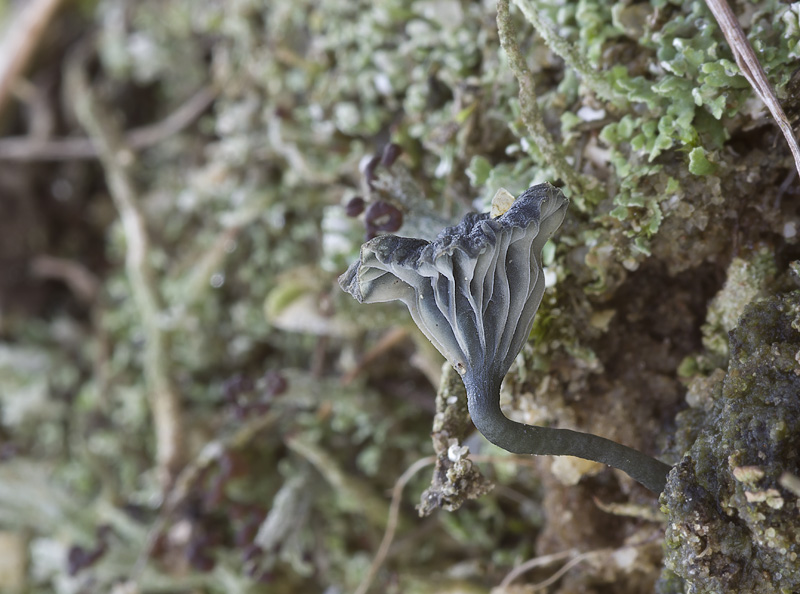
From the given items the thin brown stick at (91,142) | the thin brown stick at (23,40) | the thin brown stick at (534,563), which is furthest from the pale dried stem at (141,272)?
the thin brown stick at (534,563)

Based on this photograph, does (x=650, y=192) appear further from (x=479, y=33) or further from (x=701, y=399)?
(x=479, y=33)

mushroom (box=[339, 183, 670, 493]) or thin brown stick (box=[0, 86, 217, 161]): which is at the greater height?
thin brown stick (box=[0, 86, 217, 161])

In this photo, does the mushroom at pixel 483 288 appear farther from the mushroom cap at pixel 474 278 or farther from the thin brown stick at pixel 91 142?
the thin brown stick at pixel 91 142

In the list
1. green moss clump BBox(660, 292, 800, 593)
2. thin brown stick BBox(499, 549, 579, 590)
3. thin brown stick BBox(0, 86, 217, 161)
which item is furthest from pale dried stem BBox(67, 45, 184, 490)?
green moss clump BBox(660, 292, 800, 593)

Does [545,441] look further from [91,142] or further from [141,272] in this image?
[91,142]

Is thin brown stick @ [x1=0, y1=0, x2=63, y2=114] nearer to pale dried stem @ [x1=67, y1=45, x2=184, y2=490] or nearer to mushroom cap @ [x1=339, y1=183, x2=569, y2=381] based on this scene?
pale dried stem @ [x1=67, y1=45, x2=184, y2=490]

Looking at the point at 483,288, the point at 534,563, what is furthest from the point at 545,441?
the point at 534,563
